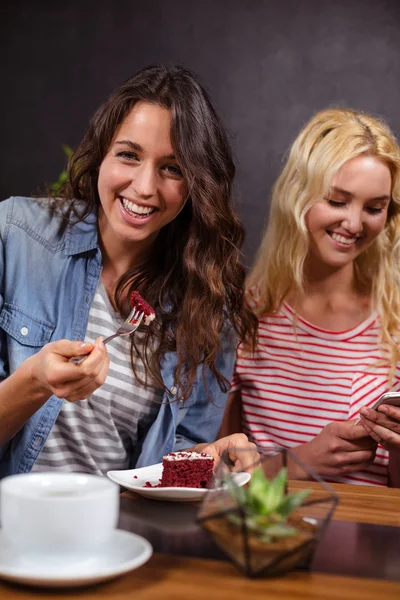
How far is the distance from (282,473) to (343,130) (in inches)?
57.5

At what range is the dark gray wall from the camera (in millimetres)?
4156

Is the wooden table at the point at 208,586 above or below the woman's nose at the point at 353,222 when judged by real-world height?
below

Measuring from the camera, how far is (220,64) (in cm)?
435

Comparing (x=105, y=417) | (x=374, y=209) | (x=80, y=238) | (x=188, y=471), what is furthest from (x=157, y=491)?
(x=374, y=209)

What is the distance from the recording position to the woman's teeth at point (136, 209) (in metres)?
1.75

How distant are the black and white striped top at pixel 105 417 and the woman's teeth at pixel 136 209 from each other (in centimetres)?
21

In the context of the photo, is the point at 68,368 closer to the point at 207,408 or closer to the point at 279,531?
the point at 279,531

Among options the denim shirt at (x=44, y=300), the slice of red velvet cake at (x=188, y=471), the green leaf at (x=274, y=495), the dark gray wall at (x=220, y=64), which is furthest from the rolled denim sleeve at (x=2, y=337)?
the dark gray wall at (x=220, y=64)

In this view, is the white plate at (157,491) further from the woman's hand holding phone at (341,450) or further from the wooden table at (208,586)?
the woman's hand holding phone at (341,450)

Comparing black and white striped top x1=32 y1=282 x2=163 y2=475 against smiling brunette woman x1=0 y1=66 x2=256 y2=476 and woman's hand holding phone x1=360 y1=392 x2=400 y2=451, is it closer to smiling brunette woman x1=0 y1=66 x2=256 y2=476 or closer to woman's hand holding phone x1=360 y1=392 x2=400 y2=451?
smiling brunette woman x1=0 y1=66 x2=256 y2=476

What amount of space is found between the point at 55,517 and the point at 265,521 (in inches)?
9.4

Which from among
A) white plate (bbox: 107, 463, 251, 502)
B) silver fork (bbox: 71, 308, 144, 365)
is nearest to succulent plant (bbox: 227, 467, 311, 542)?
white plate (bbox: 107, 463, 251, 502)

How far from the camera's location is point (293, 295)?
2.29 meters

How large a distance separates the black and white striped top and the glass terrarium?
84 cm
